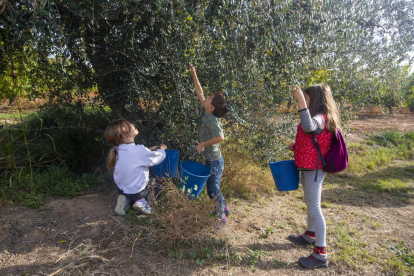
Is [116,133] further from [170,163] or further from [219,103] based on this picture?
[219,103]

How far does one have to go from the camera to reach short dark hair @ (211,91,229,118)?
277 cm

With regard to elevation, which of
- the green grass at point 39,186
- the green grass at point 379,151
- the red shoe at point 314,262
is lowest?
the red shoe at point 314,262

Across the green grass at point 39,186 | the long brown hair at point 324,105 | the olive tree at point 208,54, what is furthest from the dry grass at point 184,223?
the green grass at point 39,186

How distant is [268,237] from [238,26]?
7.67 ft

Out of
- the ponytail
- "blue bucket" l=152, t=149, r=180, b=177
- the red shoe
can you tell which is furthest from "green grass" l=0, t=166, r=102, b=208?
the red shoe

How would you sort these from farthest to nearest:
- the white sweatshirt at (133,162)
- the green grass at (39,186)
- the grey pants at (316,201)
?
1. the green grass at (39,186)
2. the white sweatshirt at (133,162)
3. the grey pants at (316,201)

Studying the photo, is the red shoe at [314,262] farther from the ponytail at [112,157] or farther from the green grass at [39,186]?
the green grass at [39,186]

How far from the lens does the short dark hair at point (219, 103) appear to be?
277 cm

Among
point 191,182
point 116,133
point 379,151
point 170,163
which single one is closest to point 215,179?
point 191,182

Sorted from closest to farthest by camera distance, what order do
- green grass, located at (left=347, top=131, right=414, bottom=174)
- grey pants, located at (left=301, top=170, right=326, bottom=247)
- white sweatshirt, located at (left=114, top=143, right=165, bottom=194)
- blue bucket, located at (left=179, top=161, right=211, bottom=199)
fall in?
grey pants, located at (left=301, top=170, right=326, bottom=247)
blue bucket, located at (left=179, top=161, right=211, bottom=199)
white sweatshirt, located at (left=114, top=143, right=165, bottom=194)
green grass, located at (left=347, top=131, right=414, bottom=174)

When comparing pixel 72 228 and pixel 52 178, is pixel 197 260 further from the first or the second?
pixel 52 178

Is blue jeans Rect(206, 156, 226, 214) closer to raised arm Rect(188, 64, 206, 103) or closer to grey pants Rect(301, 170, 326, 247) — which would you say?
raised arm Rect(188, 64, 206, 103)

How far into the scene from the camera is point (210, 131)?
2.86 metres

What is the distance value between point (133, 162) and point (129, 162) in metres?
0.04
